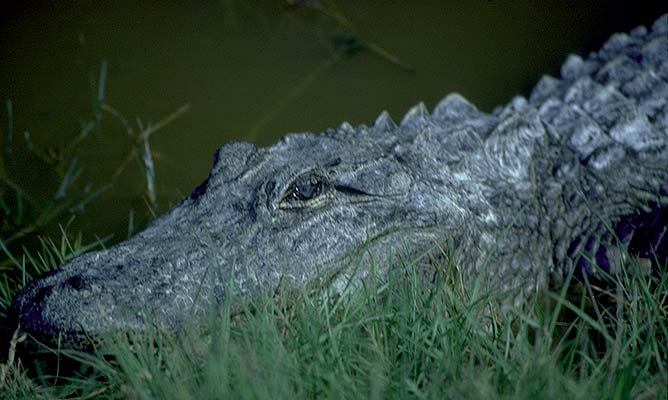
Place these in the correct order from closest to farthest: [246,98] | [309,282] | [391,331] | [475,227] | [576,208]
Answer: [391,331]
[309,282]
[475,227]
[576,208]
[246,98]

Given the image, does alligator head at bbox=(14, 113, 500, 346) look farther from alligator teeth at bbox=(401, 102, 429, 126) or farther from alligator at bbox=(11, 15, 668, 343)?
alligator teeth at bbox=(401, 102, 429, 126)

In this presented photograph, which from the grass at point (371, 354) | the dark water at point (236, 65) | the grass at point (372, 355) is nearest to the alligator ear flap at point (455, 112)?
the dark water at point (236, 65)

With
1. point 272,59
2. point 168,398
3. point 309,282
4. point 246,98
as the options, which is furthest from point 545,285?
point 272,59

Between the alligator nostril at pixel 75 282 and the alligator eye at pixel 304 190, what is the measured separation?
2.83ft

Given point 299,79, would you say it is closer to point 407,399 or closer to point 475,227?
point 475,227

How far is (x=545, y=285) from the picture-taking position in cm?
362

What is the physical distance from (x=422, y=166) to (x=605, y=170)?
0.94 m

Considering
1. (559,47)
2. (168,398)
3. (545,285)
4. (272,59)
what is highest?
(559,47)

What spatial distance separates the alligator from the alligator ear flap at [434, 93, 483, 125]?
0.05ft

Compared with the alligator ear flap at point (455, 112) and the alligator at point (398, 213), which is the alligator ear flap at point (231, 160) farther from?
the alligator ear flap at point (455, 112)

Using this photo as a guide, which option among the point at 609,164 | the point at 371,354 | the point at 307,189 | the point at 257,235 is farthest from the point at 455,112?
the point at 371,354

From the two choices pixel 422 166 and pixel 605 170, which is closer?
pixel 422 166

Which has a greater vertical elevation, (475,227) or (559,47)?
(559,47)

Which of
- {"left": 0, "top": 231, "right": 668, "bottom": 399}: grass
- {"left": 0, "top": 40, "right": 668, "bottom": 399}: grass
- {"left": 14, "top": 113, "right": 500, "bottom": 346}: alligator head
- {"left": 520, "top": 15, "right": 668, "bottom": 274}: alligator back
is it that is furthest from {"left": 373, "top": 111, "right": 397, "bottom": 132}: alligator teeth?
{"left": 0, "top": 231, "right": 668, "bottom": 399}: grass
